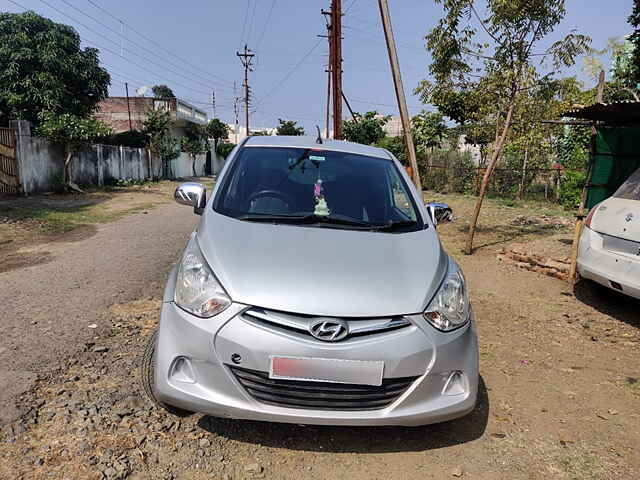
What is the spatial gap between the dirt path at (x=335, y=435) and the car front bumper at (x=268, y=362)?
0.31 m

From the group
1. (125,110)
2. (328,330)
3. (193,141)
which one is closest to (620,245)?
(328,330)

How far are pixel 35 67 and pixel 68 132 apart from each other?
7601 mm

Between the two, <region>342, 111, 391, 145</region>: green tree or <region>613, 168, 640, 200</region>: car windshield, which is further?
<region>342, 111, 391, 145</region>: green tree

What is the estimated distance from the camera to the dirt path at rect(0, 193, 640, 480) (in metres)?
2.28

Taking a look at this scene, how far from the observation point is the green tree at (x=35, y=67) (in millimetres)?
20312

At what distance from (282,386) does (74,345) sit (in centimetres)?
219

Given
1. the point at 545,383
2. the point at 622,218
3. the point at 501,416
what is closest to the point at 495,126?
the point at 622,218

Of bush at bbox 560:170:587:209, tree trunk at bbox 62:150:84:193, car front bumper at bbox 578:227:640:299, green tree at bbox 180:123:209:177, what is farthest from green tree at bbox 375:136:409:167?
car front bumper at bbox 578:227:640:299

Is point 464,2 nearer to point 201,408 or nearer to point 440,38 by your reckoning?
point 440,38

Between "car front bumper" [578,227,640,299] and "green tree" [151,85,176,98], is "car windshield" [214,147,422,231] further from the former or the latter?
"green tree" [151,85,176,98]

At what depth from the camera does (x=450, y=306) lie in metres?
2.43

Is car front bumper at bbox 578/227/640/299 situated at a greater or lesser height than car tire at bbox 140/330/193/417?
greater

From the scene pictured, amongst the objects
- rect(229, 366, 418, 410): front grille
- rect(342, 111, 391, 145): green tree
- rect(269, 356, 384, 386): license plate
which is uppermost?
rect(342, 111, 391, 145): green tree

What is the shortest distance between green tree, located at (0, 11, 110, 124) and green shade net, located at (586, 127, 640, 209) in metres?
20.6
